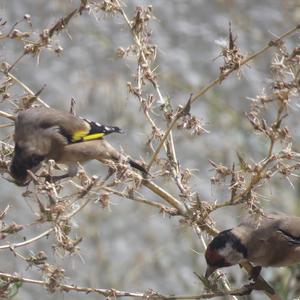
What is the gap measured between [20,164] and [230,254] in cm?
50

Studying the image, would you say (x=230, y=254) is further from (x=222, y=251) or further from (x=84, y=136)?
(x=84, y=136)

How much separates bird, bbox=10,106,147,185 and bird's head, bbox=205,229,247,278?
375 mm

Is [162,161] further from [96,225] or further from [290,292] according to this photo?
[96,225]

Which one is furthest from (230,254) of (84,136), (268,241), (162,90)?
(162,90)


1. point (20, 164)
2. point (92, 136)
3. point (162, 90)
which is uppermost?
point (162, 90)

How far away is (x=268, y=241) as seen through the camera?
225 centimetres

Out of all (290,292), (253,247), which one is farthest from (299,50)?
(290,292)

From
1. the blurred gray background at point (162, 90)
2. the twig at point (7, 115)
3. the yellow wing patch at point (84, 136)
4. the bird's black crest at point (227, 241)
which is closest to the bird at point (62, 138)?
the yellow wing patch at point (84, 136)

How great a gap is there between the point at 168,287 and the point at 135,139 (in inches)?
27.5

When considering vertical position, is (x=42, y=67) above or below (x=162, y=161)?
above

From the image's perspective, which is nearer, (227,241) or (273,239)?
(227,241)

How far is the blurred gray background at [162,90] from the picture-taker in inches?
170

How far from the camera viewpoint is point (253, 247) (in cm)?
221

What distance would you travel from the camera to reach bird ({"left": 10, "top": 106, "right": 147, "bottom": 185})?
237 cm
